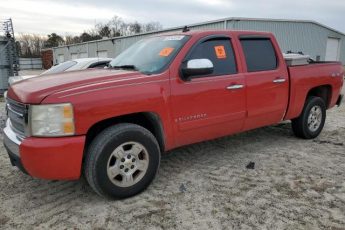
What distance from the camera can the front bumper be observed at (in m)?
3.11

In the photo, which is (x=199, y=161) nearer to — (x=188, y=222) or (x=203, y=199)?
(x=203, y=199)

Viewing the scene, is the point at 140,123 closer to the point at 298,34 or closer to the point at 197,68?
the point at 197,68

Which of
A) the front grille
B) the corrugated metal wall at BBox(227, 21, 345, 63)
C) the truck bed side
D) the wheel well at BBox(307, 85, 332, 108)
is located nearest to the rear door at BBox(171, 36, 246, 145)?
the truck bed side

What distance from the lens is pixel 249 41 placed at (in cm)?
486

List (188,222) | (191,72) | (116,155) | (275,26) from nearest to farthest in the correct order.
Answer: (188,222), (116,155), (191,72), (275,26)

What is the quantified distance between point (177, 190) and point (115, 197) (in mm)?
726

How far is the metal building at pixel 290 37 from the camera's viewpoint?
17.7m

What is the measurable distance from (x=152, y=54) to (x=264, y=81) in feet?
5.41

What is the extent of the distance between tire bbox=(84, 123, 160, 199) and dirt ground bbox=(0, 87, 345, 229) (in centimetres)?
17

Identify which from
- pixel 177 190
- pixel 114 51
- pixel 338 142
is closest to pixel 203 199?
pixel 177 190

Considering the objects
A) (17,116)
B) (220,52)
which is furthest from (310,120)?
(17,116)

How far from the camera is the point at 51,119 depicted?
3.13 metres

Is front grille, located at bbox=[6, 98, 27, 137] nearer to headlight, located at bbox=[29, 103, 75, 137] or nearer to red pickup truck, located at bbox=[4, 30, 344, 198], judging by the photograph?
red pickup truck, located at bbox=[4, 30, 344, 198]

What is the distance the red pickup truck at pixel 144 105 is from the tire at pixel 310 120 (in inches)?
18.4
